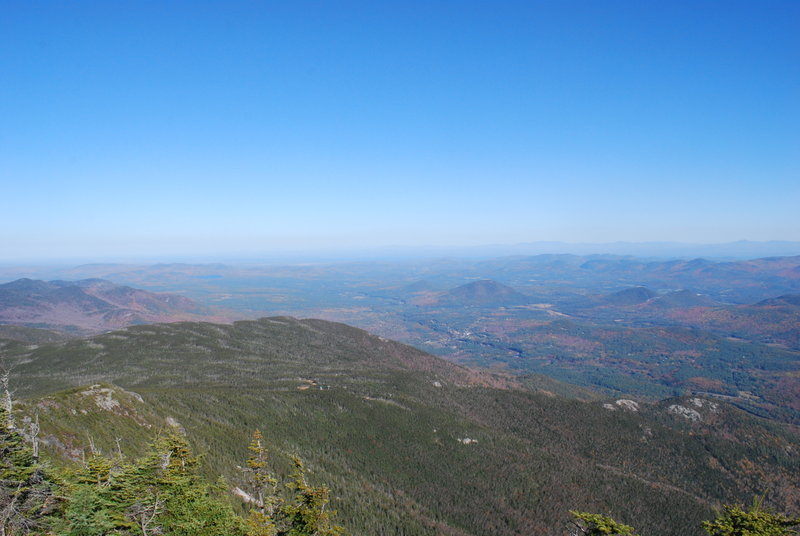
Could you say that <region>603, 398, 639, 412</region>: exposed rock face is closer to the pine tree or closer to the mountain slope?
the mountain slope

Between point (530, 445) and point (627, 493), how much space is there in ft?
115

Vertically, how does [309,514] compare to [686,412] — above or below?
above

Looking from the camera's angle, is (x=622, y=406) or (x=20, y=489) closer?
(x=20, y=489)

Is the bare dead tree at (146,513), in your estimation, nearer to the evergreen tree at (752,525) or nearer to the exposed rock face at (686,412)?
the evergreen tree at (752,525)

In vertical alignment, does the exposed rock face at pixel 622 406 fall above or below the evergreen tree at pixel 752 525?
below

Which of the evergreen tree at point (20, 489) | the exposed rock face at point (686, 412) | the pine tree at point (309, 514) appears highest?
the evergreen tree at point (20, 489)

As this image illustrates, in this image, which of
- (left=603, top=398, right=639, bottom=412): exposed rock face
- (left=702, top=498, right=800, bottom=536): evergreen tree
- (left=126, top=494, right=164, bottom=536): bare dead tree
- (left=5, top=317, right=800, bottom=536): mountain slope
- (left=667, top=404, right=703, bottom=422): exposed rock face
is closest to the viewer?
(left=126, top=494, right=164, bottom=536): bare dead tree

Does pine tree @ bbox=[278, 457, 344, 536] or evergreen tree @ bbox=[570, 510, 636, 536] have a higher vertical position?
pine tree @ bbox=[278, 457, 344, 536]

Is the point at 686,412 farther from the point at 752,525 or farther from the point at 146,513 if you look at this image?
the point at 146,513

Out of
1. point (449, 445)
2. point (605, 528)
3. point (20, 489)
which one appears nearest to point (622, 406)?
point (449, 445)

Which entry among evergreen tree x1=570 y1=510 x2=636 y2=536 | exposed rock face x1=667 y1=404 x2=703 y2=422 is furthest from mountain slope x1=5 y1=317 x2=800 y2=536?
evergreen tree x1=570 y1=510 x2=636 y2=536

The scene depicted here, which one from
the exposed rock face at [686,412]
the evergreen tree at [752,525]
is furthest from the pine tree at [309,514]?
the exposed rock face at [686,412]

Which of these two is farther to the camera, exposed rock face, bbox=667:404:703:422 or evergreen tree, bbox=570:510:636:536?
exposed rock face, bbox=667:404:703:422

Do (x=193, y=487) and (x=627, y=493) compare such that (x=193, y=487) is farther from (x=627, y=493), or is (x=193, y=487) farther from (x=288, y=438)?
(x=627, y=493)
